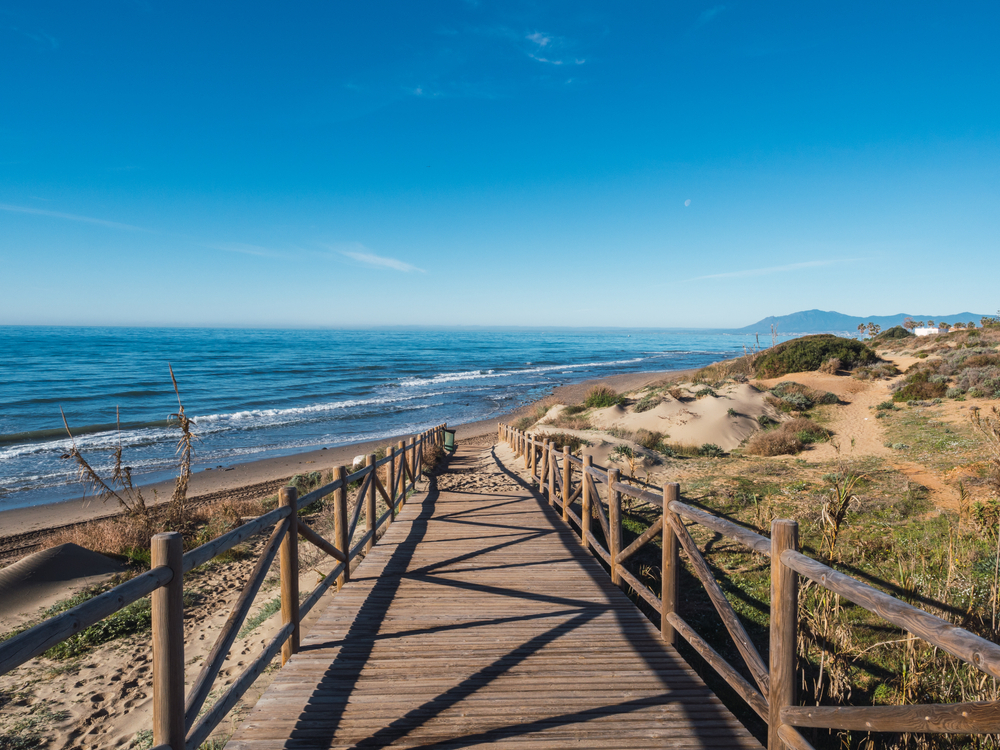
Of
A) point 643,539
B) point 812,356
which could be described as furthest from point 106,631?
point 812,356

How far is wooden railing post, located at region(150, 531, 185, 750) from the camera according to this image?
2.37m

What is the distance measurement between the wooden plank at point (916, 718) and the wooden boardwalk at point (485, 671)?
88 cm

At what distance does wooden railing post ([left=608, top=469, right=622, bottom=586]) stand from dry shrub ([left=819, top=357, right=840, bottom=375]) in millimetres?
26927

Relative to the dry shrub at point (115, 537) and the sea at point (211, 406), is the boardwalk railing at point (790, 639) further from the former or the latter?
the dry shrub at point (115, 537)

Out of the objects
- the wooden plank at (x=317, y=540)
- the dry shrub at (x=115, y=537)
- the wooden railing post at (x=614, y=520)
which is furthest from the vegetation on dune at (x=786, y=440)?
the dry shrub at (x=115, y=537)

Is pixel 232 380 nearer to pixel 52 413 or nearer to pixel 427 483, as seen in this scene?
pixel 52 413

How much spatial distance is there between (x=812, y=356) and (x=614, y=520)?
93.3 feet

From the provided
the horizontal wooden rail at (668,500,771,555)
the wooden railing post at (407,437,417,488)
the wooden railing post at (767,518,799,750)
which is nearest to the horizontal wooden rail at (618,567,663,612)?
the horizontal wooden rail at (668,500,771,555)

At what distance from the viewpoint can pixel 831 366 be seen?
26875mm

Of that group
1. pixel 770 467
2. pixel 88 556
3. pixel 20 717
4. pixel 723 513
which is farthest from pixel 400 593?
pixel 770 467

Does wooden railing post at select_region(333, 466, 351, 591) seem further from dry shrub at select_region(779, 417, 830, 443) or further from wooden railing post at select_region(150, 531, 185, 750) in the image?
Answer: dry shrub at select_region(779, 417, 830, 443)

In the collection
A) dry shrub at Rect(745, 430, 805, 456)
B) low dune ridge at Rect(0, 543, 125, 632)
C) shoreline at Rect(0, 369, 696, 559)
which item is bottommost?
shoreline at Rect(0, 369, 696, 559)

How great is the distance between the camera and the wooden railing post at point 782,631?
2568 mm

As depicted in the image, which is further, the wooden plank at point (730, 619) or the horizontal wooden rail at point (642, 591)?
the horizontal wooden rail at point (642, 591)
